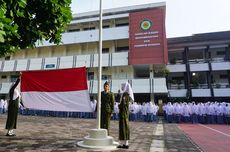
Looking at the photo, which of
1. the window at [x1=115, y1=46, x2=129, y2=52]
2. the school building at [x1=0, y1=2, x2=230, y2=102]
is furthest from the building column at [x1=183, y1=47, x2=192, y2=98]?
the window at [x1=115, y1=46, x2=129, y2=52]

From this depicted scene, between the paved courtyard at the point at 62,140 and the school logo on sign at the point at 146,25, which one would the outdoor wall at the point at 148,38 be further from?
the paved courtyard at the point at 62,140

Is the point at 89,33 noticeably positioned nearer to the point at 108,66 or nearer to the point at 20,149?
the point at 108,66

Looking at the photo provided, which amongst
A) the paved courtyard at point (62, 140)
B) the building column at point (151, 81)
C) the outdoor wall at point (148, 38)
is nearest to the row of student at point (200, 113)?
the building column at point (151, 81)

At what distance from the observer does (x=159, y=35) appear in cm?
2106

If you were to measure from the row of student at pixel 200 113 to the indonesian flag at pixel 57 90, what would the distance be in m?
10.9

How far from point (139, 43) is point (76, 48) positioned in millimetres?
8360

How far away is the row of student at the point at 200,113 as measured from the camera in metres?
14.7

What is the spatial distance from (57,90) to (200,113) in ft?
39.7

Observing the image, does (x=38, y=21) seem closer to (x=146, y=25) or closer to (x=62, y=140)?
(x=62, y=140)

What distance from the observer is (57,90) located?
21.2 ft

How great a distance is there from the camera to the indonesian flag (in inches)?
241

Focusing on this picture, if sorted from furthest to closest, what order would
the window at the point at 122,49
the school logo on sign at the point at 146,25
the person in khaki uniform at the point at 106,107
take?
1. the window at the point at 122,49
2. the school logo on sign at the point at 146,25
3. the person in khaki uniform at the point at 106,107

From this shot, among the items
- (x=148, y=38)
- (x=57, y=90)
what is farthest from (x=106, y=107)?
(x=148, y=38)

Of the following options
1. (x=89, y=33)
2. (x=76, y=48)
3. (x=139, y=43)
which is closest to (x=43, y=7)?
(x=139, y=43)
